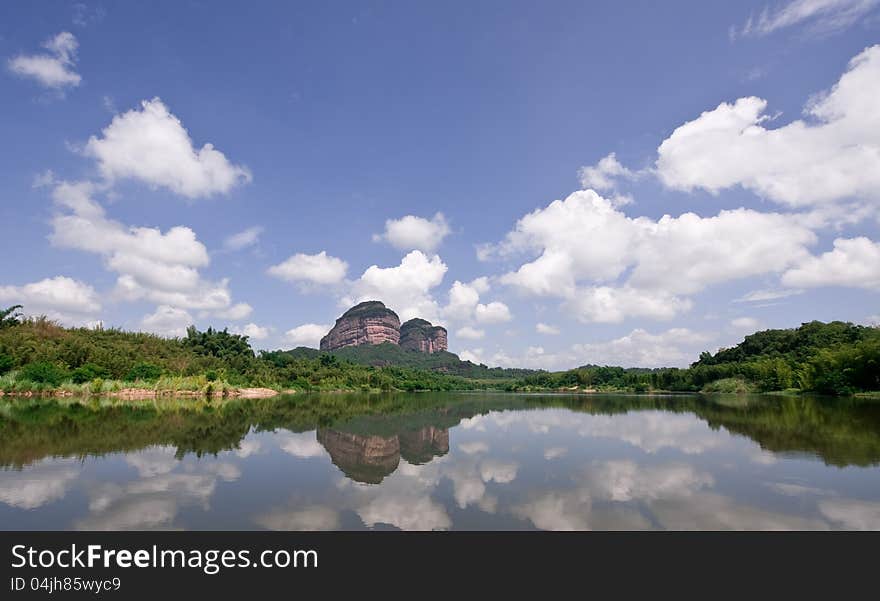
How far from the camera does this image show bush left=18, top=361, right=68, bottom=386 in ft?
130

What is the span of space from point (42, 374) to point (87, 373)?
10.9 feet

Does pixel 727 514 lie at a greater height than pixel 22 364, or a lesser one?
lesser

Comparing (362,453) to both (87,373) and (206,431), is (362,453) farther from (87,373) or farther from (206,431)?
(87,373)

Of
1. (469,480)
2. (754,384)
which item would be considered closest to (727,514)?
(469,480)

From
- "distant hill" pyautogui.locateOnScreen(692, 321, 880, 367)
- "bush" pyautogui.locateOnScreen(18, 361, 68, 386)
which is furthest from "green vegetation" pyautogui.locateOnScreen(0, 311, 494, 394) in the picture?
"distant hill" pyautogui.locateOnScreen(692, 321, 880, 367)

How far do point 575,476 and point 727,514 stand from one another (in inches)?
153

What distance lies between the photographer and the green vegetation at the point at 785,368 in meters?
49.1

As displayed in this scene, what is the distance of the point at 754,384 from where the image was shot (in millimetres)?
73125

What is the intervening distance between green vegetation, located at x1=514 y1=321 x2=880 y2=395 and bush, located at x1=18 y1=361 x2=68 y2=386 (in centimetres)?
7845

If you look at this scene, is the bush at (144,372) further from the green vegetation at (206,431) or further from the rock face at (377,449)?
the rock face at (377,449)

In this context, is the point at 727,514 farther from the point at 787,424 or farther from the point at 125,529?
the point at 787,424

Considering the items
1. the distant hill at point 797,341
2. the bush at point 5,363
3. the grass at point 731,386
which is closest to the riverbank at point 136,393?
the bush at point 5,363

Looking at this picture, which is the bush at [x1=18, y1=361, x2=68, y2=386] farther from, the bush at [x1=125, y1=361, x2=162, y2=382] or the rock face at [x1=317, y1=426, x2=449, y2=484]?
the rock face at [x1=317, y1=426, x2=449, y2=484]
